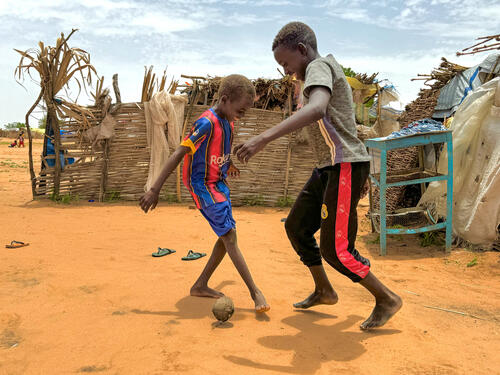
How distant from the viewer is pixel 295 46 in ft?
7.89

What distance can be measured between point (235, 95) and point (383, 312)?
1.75 m

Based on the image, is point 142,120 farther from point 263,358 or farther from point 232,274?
point 263,358

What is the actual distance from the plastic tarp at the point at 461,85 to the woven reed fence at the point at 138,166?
3021 mm

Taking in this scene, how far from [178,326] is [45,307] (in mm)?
1011

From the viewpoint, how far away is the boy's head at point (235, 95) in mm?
2863

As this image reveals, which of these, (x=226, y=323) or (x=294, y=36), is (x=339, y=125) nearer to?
(x=294, y=36)

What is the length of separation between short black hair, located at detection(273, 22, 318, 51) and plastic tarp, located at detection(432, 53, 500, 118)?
390 centimetres

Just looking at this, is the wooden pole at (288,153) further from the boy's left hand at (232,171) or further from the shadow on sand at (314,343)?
the shadow on sand at (314,343)

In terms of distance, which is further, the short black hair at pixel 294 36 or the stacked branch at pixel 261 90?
the stacked branch at pixel 261 90

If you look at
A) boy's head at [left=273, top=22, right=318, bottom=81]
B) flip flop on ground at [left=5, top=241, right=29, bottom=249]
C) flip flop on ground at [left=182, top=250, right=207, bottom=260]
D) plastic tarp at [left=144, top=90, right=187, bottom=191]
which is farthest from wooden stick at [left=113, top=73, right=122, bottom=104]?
boy's head at [left=273, top=22, right=318, bottom=81]

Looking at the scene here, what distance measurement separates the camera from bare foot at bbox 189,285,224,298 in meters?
3.13

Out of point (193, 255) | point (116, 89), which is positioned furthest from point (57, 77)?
point (193, 255)

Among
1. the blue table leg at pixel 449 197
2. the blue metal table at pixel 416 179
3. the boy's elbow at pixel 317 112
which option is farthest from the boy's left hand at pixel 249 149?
the blue table leg at pixel 449 197

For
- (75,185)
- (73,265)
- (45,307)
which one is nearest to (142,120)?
(75,185)
